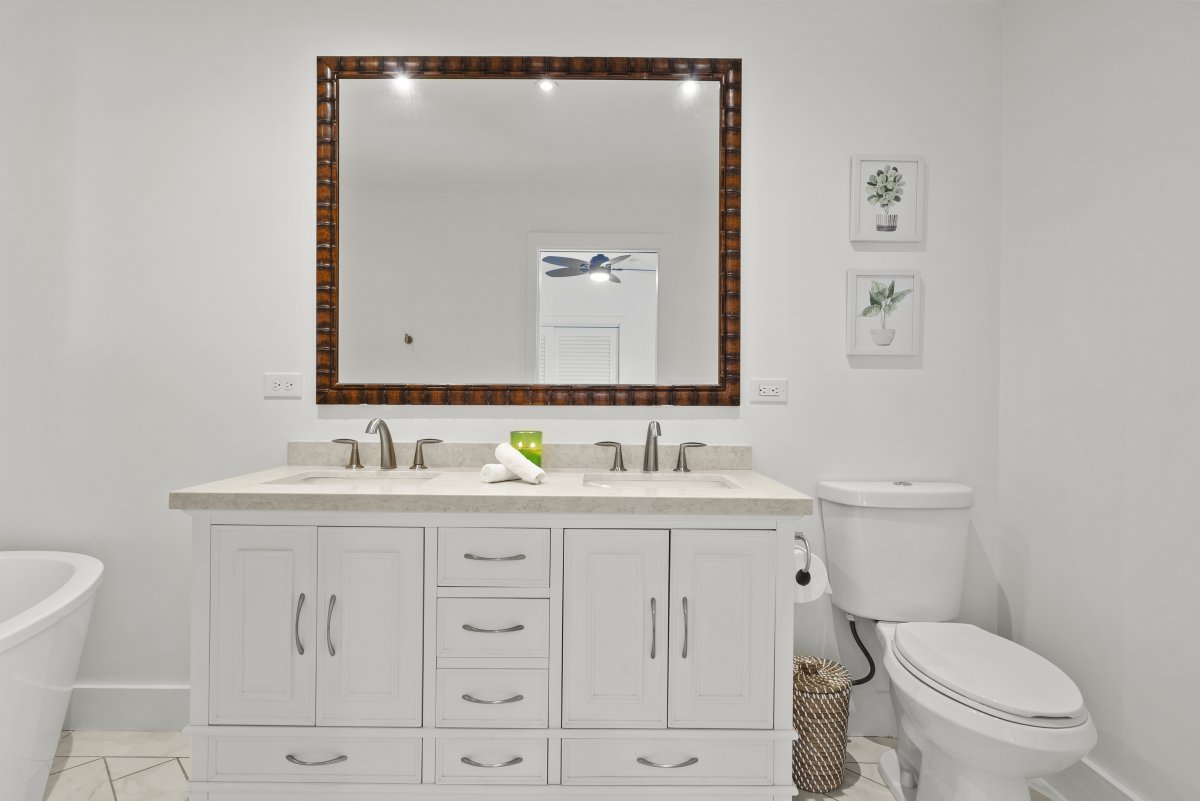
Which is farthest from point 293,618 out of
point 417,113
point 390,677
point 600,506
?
point 417,113

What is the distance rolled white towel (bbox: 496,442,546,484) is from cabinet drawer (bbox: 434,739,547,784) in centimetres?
63

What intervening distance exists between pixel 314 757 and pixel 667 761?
84 centimetres

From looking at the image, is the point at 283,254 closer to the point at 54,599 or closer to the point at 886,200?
the point at 54,599

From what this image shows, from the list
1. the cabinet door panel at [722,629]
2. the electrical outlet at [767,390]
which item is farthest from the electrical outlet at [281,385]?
the electrical outlet at [767,390]

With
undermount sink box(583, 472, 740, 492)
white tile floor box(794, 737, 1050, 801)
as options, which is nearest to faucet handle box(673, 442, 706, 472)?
undermount sink box(583, 472, 740, 492)

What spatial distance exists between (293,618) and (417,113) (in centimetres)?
156

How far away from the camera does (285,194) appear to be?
1972mm

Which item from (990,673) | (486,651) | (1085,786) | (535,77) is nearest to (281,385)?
(486,651)

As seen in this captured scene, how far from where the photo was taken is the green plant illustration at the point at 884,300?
1977 mm

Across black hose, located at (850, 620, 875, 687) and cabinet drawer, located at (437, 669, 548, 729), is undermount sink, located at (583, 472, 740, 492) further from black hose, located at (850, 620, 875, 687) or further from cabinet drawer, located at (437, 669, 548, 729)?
black hose, located at (850, 620, 875, 687)

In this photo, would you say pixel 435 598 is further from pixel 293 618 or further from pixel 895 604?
pixel 895 604

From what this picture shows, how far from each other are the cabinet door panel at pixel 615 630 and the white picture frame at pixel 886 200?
127 centimetres

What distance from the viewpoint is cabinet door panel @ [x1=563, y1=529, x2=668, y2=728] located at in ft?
4.73

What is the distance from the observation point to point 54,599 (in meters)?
1.52
